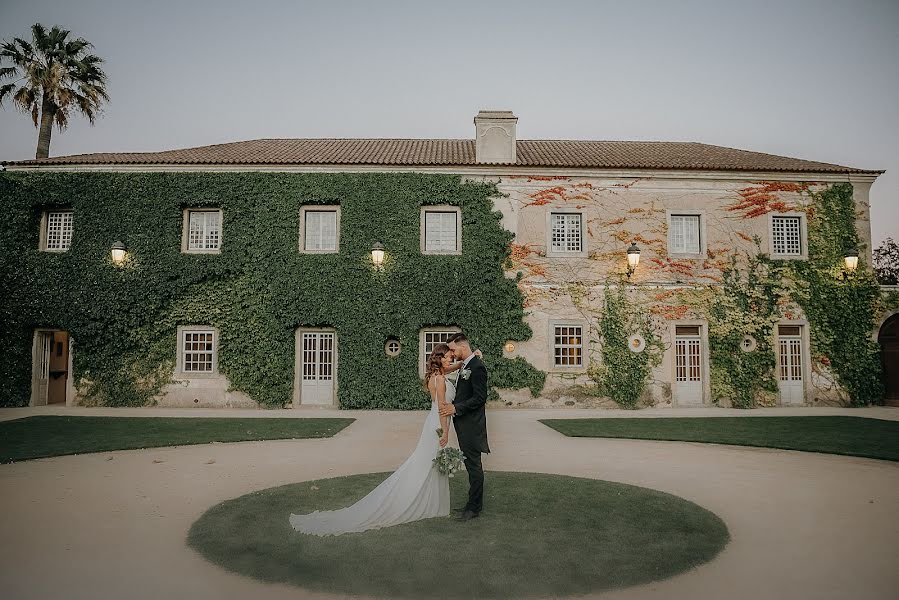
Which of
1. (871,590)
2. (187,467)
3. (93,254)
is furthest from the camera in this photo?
(93,254)

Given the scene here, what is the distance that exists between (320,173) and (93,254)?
7.87 metres

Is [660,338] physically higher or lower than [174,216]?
lower

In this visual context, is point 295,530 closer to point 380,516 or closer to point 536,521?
point 380,516

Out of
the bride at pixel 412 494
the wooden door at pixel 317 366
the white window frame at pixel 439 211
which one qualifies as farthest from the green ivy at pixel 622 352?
the bride at pixel 412 494

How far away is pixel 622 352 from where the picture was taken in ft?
58.8

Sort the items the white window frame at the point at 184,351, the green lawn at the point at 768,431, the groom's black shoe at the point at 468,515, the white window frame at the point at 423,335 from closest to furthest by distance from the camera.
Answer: the groom's black shoe at the point at 468,515 < the green lawn at the point at 768,431 < the white window frame at the point at 184,351 < the white window frame at the point at 423,335

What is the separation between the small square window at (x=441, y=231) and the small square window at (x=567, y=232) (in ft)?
10.8

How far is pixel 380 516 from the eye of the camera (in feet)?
18.8

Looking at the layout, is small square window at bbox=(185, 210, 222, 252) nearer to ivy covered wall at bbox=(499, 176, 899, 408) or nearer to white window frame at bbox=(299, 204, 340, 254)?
white window frame at bbox=(299, 204, 340, 254)

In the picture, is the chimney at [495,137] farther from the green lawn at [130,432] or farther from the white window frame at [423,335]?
the green lawn at [130,432]

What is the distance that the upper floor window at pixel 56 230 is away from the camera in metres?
18.4

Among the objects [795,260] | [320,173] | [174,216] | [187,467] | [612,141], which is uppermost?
[612,141]

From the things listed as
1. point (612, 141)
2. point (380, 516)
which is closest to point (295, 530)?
point (380, 516)

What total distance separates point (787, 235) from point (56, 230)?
81.7 feet
